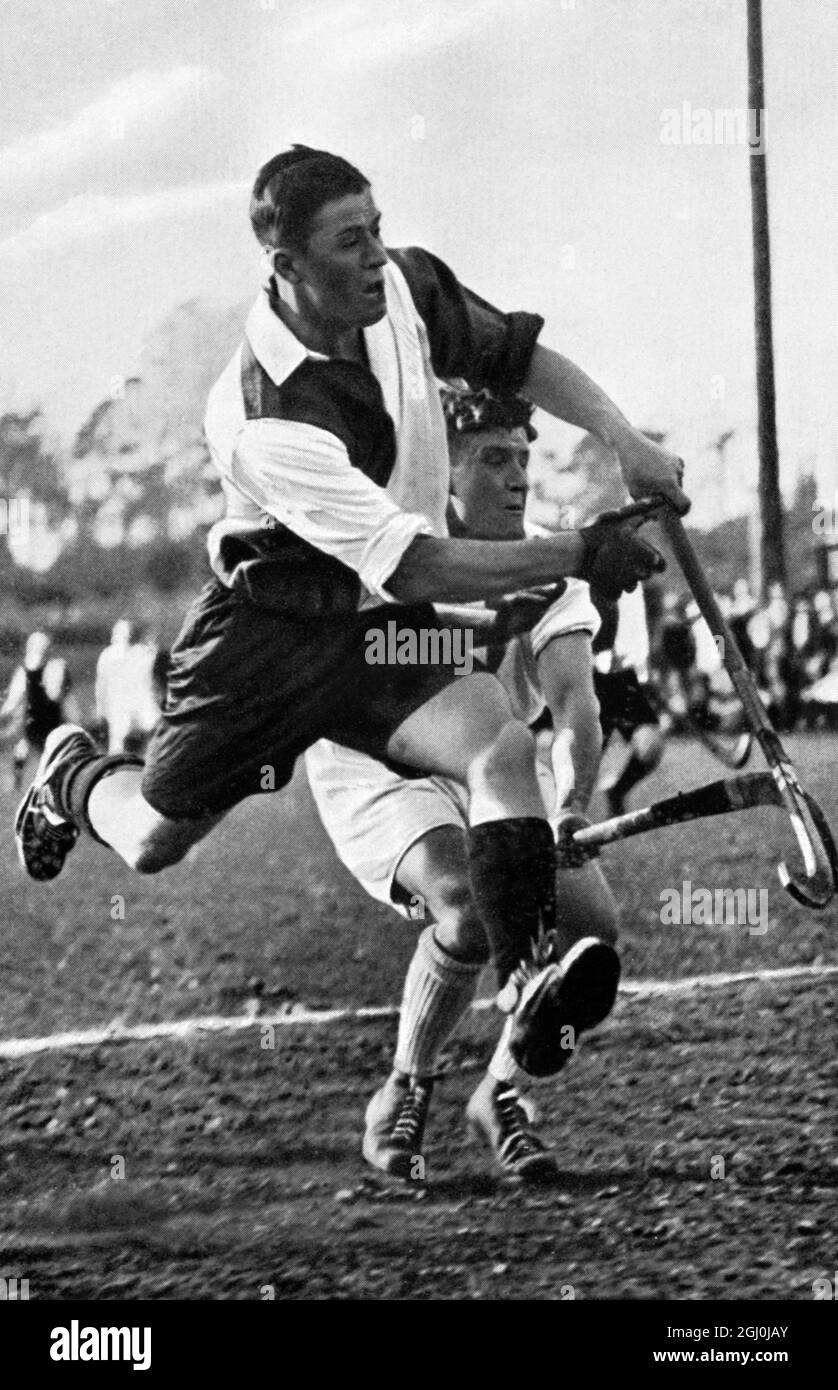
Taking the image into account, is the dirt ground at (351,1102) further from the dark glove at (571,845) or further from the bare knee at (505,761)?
the bare knee at (505,761)

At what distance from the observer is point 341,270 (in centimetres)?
343

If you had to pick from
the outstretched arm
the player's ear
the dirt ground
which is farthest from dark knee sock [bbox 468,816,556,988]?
the player's ear

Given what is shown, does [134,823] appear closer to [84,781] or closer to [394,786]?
[84,781]

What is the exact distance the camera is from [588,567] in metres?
3.36

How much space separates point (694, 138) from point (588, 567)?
105cm

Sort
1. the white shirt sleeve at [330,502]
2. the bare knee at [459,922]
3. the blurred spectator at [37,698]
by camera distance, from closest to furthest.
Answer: the white shirt sleeve at [330,502]
the bare knee at [459,922]
the blurred spectator at [37,698]

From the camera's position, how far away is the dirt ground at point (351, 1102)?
135 inches

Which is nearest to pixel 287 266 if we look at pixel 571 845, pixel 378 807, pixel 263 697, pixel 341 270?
pixel 341 270

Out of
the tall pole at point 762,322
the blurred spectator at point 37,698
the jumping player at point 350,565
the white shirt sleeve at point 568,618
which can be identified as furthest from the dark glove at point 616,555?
the blurred spectator at point 37,698

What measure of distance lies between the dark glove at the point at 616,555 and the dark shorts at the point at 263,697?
0.37 meters

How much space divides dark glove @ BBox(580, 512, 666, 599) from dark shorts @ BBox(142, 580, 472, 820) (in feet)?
1.22

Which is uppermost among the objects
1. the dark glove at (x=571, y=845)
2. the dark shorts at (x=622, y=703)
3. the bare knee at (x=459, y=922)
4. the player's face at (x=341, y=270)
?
the player's face at (x=341, y=270)

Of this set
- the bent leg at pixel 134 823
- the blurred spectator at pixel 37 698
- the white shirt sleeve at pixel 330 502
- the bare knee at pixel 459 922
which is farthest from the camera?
the blurred spectator at pixel 37 698

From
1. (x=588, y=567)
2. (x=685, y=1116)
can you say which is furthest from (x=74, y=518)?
(x=685, y=1116)
